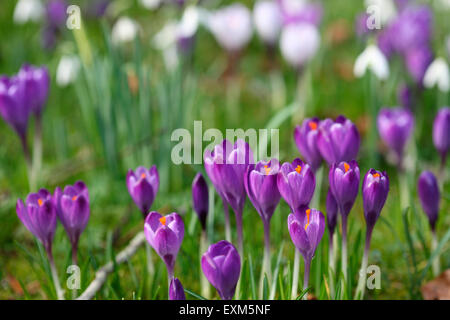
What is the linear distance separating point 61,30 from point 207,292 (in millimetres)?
2474

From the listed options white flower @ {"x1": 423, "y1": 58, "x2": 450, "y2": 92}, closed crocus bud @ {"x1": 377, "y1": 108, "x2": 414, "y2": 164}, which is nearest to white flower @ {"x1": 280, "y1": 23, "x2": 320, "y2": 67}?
white flower @ {"x1": 423, "y1": 58, "x2": 450, "y2": 92}

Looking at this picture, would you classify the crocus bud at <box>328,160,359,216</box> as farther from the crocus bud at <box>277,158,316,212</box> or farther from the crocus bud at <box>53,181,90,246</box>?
the crocus bud at <box>53,181,90,246</box>

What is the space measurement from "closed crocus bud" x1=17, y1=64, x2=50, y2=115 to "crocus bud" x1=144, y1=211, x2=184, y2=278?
2.75ft

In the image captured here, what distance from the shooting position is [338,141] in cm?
126

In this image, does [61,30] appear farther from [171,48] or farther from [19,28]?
[171,48]

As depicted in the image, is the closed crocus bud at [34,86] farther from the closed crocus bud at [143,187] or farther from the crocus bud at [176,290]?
the crocus bud at [176,290]

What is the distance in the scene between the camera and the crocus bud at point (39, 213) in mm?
1214

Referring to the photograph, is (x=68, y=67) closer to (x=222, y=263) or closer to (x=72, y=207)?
(x=72, y=207)

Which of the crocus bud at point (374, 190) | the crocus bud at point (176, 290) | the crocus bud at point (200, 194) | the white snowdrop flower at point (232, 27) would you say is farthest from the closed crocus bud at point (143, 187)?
the white snowdrop flower at point (232, 27)

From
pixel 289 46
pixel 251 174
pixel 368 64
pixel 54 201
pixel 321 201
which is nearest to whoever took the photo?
pixel 251 174

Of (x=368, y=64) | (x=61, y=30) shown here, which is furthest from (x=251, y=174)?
(x=61, y=30)

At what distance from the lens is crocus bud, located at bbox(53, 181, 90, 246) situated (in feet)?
4.09

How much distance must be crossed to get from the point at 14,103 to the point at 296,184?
1038mm

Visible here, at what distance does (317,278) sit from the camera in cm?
138
